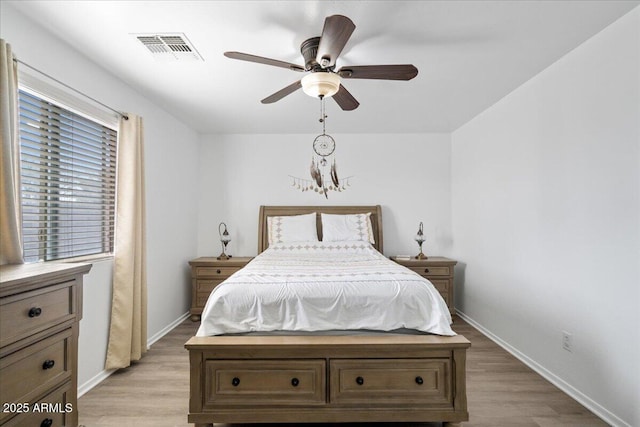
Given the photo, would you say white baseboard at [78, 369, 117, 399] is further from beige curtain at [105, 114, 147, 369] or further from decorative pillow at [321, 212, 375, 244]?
decorative pillow at [321, 212, 375, 244]

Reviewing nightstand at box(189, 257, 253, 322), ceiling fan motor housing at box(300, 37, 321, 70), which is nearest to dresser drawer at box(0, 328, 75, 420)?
ceiling fan motor housing at box(300, 37, 321, 70)

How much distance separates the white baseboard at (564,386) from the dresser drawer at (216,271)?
290 centimetres

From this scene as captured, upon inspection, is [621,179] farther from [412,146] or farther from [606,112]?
[412,146]

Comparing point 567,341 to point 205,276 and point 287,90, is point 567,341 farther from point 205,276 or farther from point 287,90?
point 205,276

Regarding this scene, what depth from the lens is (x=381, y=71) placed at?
190 centimetres

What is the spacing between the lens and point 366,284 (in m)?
1.98

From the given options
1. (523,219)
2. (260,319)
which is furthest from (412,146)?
(260,319)

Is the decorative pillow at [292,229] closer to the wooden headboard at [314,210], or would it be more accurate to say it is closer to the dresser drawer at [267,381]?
the wooden headboard at [314,210]

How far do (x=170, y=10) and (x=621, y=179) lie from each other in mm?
2766

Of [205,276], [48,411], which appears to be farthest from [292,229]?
[48,411]

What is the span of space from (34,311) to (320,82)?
176 cm

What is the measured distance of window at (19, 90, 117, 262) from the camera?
187 cm

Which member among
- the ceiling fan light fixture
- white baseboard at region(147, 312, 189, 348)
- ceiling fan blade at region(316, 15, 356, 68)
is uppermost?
ceiling fan blade at region(316, 15, 356, 68)

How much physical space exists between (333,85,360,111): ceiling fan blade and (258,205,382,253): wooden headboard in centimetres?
188
